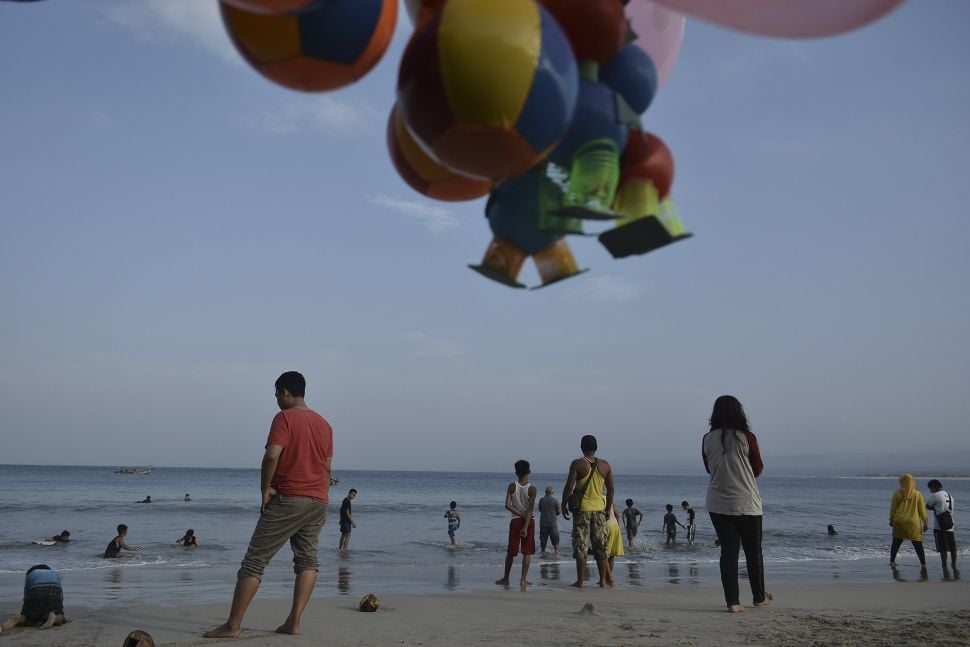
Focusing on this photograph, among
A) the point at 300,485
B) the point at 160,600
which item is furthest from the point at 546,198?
the point at 160,600

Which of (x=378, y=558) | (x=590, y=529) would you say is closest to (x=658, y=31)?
(x=590, y=529)

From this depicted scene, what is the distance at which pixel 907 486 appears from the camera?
1135 cm

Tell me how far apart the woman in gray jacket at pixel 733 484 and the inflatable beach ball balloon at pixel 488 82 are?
5237mm

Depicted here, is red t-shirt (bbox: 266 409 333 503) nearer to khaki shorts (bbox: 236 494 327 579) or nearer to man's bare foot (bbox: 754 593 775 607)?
khaki shorts (bbox: 236 494 327 579)

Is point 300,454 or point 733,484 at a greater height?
point 300,454

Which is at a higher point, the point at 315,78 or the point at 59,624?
the point at 315,78

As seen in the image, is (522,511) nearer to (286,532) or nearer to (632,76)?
(286,532)

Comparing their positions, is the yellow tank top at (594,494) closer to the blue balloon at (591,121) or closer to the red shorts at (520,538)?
the red shorts at (520,538)

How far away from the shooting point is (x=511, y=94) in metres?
1.93

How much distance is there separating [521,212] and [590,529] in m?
7.42

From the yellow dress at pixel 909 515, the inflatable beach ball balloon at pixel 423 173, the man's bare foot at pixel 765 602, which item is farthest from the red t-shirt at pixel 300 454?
the yellow dress at pixel 909 515

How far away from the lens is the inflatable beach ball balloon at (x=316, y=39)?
2107 millimetres

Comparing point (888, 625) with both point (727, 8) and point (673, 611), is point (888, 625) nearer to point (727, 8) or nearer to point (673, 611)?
point (673, 611)

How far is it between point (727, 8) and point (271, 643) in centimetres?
508
